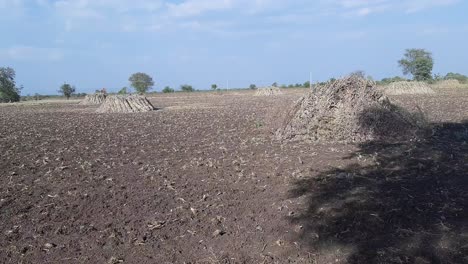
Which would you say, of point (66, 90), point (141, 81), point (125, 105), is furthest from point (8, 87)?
point (125, 105)

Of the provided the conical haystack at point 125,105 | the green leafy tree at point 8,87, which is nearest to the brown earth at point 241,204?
the conical haystack at point 125,105

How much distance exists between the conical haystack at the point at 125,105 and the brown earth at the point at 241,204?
13.7 m

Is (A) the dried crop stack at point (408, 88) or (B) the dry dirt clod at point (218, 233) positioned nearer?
(B) the dry dirt clod at point (218, 233)

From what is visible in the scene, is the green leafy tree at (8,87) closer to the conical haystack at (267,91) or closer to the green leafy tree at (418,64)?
the conical haystack at (267,91)

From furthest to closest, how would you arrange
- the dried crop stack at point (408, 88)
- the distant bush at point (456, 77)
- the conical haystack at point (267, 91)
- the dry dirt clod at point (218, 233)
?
1. the distant bush at point (456, 77)
2. the conical haystack at point (267, 91)
3. the dried crop stack at point (408, 88)
4. the dry dirt clod at point (218, 233)

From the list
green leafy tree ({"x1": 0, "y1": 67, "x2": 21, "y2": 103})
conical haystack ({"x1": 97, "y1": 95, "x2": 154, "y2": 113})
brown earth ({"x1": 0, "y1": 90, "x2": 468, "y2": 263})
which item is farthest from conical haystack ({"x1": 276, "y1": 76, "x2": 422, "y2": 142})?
green leafy tree ({"x1": 0, "y1": 67, "x2": 21, "y2": 103})

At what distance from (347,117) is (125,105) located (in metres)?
15.1

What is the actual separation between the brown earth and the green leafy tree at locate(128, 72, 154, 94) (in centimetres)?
5529

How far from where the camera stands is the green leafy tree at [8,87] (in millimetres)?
44875

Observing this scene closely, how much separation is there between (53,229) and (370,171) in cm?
386

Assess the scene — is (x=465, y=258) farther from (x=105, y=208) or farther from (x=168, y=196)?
(x=105, y=208)

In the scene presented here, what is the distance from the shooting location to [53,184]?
20.3 ft

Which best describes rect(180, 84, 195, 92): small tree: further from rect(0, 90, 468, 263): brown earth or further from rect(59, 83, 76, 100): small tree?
rect(0, 90, 468, 263): brown earth

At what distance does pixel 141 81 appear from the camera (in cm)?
6412
